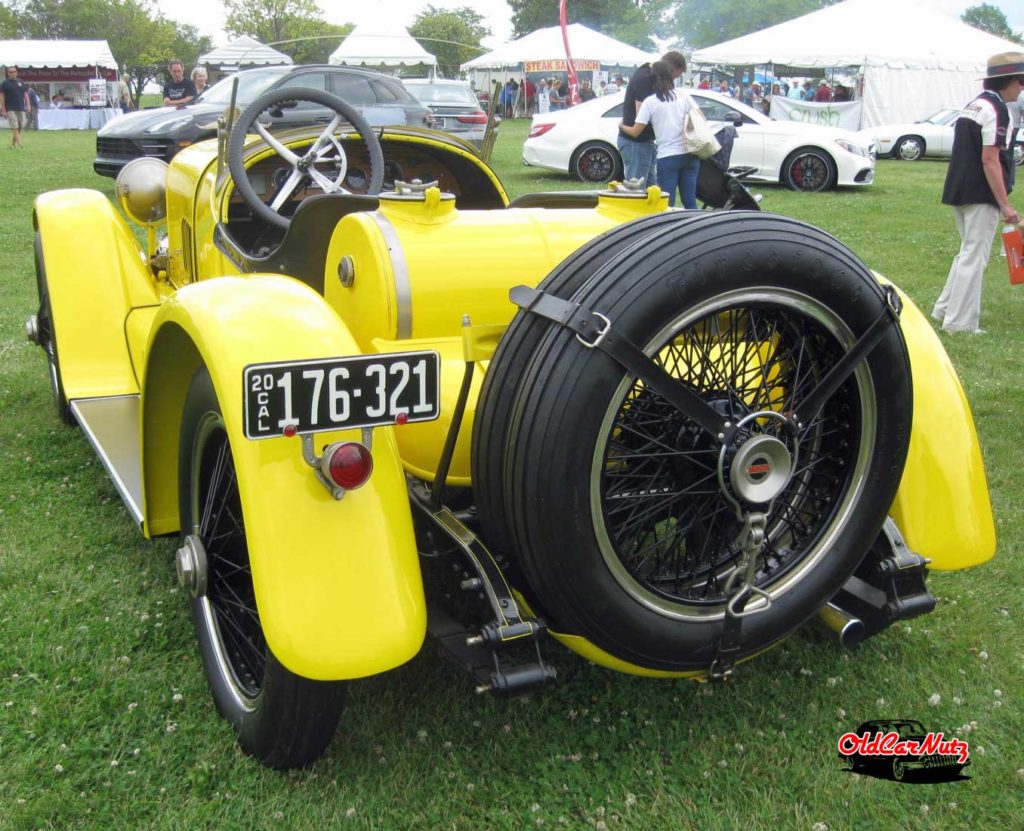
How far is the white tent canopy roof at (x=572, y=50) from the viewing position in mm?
29906

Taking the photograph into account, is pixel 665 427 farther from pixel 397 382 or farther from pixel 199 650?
pixel 199 650

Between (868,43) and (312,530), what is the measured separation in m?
24.1

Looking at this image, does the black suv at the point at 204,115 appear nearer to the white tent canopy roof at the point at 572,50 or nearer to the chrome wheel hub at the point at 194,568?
the chrome wheel hub at the point at 194,568

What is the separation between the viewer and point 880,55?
2197 cm

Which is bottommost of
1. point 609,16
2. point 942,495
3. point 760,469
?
point 942,495

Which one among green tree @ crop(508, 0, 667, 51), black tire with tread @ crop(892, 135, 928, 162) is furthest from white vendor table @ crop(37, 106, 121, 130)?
green tree @ crop(508, 0, 667, 51)

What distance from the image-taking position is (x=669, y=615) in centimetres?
219

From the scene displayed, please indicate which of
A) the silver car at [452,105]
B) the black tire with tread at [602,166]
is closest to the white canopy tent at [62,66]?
the silver car at [452,105]

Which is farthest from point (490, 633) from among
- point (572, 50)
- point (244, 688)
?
point (572, 50)

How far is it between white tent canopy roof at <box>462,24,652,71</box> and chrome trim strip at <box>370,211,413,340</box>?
2854 cm

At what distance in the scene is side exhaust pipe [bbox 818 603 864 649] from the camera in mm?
2451

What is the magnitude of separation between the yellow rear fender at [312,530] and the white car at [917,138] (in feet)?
64.9

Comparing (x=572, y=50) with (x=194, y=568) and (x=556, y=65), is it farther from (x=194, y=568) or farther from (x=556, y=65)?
(x=194, y=568)

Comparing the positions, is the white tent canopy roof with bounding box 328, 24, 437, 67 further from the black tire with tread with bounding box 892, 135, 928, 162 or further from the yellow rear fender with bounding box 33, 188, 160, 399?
the yellow rear fender with bounding box 33, 188, 160, 399
